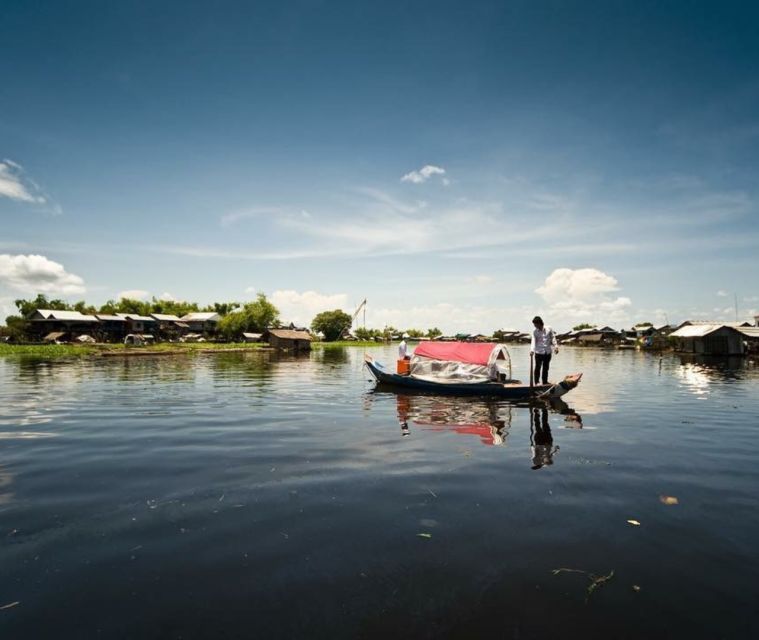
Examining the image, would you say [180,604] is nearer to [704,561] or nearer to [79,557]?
[79,557]

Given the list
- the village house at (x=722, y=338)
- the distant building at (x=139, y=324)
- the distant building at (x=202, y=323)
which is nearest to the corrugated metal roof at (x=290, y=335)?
the distant building at (x=202, y=323)

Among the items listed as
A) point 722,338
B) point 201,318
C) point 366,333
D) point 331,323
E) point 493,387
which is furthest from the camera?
point 366,333

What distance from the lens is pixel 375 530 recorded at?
6.03m

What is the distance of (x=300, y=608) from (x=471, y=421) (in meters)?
10.7

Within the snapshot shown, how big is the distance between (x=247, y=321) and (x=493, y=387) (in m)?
85.8

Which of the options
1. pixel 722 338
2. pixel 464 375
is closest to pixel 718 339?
pixel 722 338

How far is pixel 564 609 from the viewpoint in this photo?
4.25 metres

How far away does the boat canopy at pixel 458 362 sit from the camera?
67.8 feet

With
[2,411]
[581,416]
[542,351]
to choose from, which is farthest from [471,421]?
[2,411]

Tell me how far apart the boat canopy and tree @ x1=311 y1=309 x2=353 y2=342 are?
104269 millimetres

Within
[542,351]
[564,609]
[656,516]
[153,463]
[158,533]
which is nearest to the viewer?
[564,609]

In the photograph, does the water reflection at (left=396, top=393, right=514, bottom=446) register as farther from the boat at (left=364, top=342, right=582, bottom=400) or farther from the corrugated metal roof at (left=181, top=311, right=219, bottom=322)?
the corrugated metal roof at (left=181, top=311, right=219, bottom=322)

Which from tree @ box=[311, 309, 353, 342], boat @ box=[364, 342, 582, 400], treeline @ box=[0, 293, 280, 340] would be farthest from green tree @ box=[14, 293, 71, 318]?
boat @ box=[364, 342, 582, 400]

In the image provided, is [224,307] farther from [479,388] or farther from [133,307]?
[479,388]
